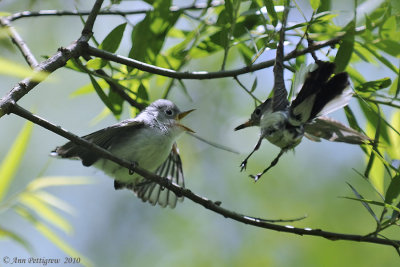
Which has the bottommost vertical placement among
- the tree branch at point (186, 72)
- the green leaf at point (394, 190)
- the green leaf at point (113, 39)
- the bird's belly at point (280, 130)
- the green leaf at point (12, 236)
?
the green leaf at point (12, 236)

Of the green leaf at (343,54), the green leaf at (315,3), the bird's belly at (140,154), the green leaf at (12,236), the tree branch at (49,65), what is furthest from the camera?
the bird's belly at (140,154)

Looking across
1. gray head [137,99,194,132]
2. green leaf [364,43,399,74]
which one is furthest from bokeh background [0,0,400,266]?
green leaf [364,43,399,74]

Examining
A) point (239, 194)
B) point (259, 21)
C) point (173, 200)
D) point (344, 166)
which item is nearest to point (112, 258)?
point (239, 194)

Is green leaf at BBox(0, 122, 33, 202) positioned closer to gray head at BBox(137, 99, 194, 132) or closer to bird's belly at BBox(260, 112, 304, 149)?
bird's belly at BBox(260, 112, 304, 149)

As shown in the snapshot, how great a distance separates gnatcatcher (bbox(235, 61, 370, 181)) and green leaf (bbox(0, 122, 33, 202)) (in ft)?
2.66

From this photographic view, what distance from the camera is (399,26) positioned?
6.12 ft

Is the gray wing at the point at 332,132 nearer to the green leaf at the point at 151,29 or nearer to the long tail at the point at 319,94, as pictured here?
the long tail at the point at 319,94

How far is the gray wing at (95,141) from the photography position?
273cm

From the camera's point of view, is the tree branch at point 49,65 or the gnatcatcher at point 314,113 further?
the gnatcatcher at point 314,113

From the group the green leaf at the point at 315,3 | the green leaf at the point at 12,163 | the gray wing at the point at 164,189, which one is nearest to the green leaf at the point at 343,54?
the green leaf at the point at 315,3

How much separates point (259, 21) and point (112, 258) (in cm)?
405

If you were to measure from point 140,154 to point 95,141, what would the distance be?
313 millimetres

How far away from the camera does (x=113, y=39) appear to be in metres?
1.95

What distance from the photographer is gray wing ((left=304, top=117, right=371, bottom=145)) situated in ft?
6.07
